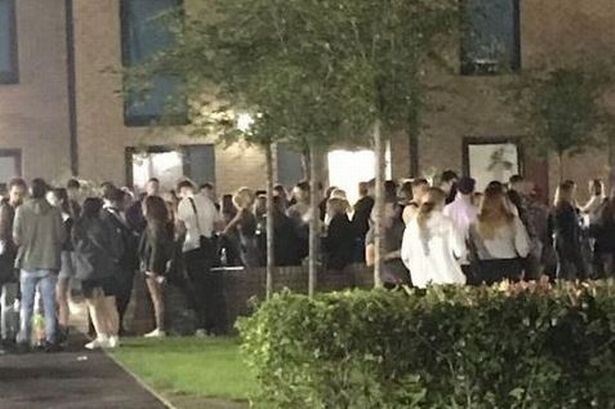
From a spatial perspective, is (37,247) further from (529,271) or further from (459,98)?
(459,98)

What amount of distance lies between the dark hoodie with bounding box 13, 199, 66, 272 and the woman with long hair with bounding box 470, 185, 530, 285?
14.4ft

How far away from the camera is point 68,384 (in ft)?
47.1

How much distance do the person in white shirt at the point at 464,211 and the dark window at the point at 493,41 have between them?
1.29 m

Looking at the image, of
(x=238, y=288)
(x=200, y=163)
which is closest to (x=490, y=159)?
(x=200, y=163)

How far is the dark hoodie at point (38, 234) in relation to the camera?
16.9 m

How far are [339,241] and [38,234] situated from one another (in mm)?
3542

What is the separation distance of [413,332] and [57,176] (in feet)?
66.3

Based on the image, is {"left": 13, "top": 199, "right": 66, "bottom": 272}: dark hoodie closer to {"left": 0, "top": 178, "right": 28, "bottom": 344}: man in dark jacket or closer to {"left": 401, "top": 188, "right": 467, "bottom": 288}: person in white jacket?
{"left": 0, "top": 178, "right": 28, "bottom": 344}: man in dark jacket

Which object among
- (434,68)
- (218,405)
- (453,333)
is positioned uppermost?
(434,68)

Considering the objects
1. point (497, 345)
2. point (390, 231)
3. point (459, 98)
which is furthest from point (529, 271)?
point (459, 98)

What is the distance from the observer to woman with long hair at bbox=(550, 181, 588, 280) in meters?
18.8

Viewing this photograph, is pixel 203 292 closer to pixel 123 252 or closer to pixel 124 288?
pixel 124 288

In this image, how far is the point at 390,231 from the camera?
53.1ft

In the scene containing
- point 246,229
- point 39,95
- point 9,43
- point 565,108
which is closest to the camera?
point 246,229
